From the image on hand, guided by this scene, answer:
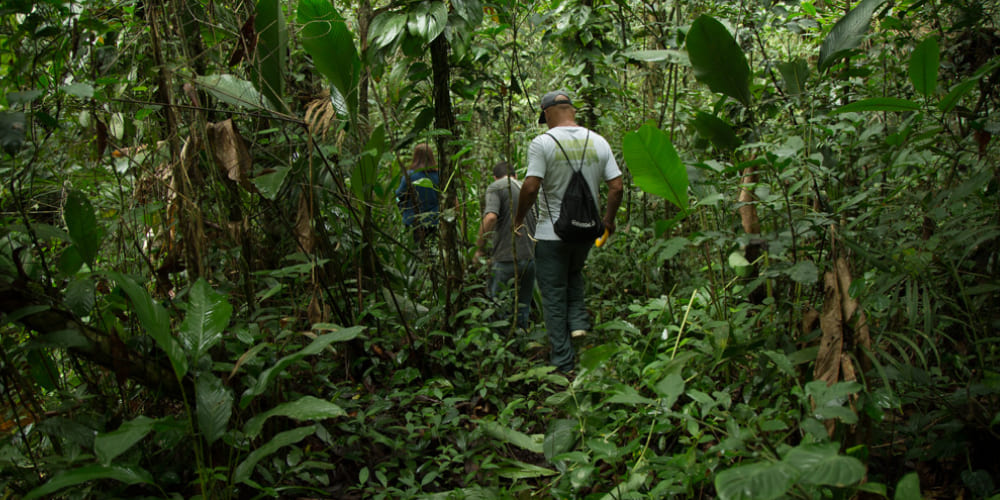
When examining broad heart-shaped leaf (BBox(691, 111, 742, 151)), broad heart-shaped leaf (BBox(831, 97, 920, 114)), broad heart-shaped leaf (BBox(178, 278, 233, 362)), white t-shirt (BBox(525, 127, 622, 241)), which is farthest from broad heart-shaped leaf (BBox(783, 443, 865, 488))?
white t-shirt (BBox(525, 127, 622, 241))

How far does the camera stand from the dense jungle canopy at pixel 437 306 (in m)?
1.72

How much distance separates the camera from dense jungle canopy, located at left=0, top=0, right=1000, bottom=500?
5.64ft

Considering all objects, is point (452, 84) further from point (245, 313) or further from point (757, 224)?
point (757, 224)

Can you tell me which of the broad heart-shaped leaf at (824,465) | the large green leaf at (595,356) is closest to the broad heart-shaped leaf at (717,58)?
the large green leaf at (595,356)

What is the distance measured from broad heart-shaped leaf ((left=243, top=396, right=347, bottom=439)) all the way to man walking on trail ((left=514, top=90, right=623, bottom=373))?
188cm

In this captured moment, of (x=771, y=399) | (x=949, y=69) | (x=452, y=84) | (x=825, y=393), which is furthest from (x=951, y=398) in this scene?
(x=452, y=84)

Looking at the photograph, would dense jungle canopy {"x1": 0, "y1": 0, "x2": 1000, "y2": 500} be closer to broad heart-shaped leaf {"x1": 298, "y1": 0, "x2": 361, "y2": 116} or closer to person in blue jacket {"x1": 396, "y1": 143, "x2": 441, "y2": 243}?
broad heart-shaped leaf {"x1": 298, "y1": 0, "x2": 361, "y2": 116}

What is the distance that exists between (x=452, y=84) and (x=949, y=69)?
2.46 meters

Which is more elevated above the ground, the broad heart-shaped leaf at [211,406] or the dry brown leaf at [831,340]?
the dry brown leaf at [831,340]

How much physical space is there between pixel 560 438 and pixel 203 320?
1250mm

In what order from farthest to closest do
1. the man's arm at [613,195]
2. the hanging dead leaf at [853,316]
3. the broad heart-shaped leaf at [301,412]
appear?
the man's arm at [613,195] < the broad heart-shaped leaf at [301,412] < the hanging dead leaf at [853,316]

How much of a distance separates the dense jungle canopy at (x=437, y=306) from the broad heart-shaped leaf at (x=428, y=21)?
11 millimetres

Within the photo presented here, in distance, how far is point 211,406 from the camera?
1836 millimetres

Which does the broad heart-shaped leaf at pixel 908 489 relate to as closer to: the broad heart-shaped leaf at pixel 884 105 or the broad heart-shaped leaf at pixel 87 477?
the broad heart-shaped leaf at pixel 884 105
